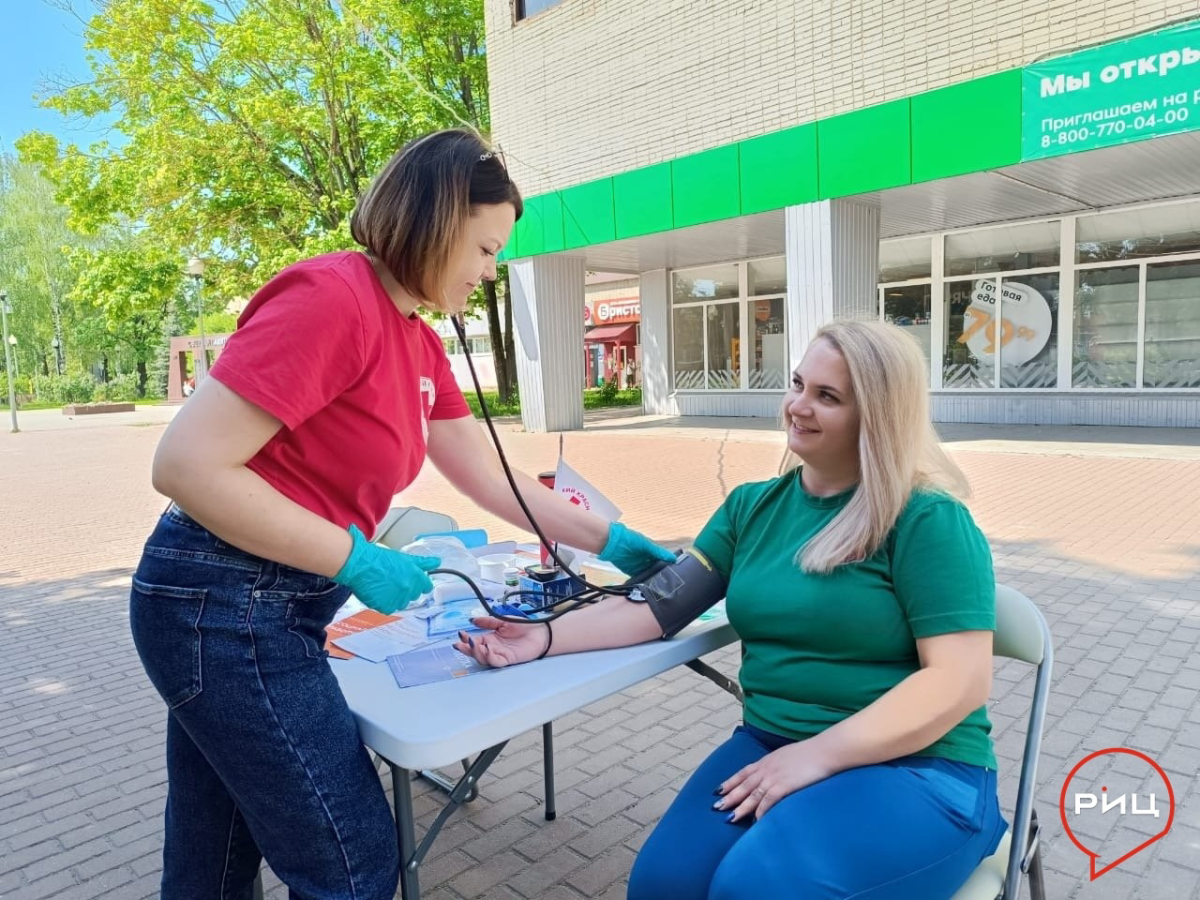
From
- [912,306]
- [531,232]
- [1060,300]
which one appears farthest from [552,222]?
[1060,300]

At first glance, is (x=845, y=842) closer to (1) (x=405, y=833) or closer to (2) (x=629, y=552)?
(1) (x=405, y=833)

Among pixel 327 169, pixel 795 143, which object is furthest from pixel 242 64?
pixel 795 143

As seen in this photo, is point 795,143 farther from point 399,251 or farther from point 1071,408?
point 399,251

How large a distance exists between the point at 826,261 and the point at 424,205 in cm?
996

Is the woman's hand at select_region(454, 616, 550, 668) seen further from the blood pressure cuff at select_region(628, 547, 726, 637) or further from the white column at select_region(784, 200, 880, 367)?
the white column at select_region(784, 200, 880, 367)

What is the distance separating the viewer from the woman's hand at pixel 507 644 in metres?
1.72

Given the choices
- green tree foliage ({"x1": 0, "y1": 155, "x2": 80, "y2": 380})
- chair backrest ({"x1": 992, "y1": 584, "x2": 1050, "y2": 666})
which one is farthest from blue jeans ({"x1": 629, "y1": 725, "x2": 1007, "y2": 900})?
green tree foliage ({"x1": 0, "y1": 155, "x2": 80, "y2": 380})

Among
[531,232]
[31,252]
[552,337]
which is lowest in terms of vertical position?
[552,337]

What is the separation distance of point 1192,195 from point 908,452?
41.2 feet

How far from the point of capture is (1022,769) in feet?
5.15

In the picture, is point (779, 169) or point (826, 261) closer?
point (826, 261)

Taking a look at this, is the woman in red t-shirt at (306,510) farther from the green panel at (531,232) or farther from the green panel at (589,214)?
the green panel at (531,232)

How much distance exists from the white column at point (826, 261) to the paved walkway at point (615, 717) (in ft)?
10.5

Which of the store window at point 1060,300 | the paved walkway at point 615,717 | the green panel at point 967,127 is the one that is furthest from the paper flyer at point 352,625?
the store window at point 1060,300
